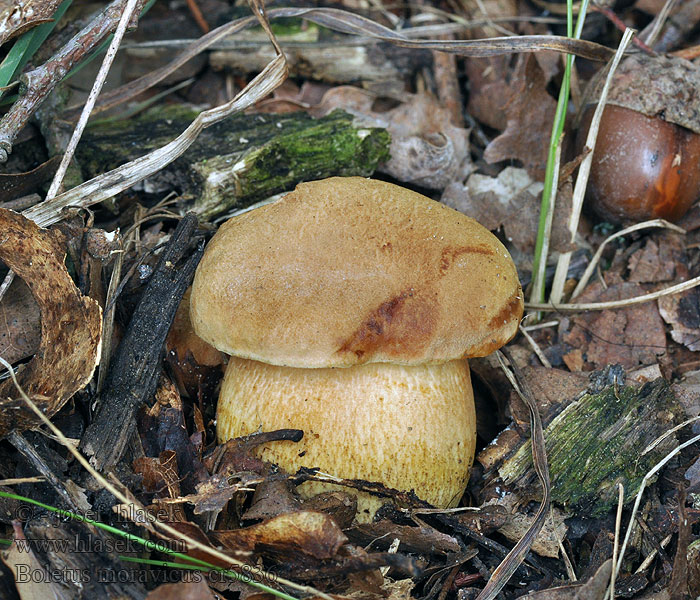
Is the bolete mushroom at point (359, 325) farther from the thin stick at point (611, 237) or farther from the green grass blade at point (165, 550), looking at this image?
the thin stick at point (611, 237)

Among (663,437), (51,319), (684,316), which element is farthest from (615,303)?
(51,319)

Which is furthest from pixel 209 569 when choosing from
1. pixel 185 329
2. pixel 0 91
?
pixel 0 91

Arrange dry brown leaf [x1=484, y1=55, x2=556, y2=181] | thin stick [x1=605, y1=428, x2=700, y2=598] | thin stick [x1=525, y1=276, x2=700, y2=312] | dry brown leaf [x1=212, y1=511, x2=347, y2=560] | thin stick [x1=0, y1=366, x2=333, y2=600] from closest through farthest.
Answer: thin stick [x1=0, y1=366, x2=333, y2=600]
dry brown leaf [x1=212, y1=511, x2=347, y2=560]
thin stick [x1=605, y1=428, x2=700, y2=598]
thin stick [x1=525, y1=276, x2=700, y2=312]
dry brown leaf [x1=484, y1=55, x2=556, y2=181]

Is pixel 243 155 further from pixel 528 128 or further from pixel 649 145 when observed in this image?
pixel 649 145

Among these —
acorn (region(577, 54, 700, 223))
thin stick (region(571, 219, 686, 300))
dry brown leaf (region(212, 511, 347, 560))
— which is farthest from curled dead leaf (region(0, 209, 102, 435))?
acorn (region(577, 54, 700, 223))

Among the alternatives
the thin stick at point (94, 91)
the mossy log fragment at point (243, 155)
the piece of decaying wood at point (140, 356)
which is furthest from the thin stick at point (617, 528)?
the thin stick at point (94, 91)

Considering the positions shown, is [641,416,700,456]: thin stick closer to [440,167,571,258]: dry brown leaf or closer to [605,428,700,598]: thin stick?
[605,428,700,598]: thin stick

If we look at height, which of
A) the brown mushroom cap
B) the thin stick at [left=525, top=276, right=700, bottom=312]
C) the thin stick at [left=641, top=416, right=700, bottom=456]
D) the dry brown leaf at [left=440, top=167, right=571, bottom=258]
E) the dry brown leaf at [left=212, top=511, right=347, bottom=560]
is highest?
the brown mushroom cap
